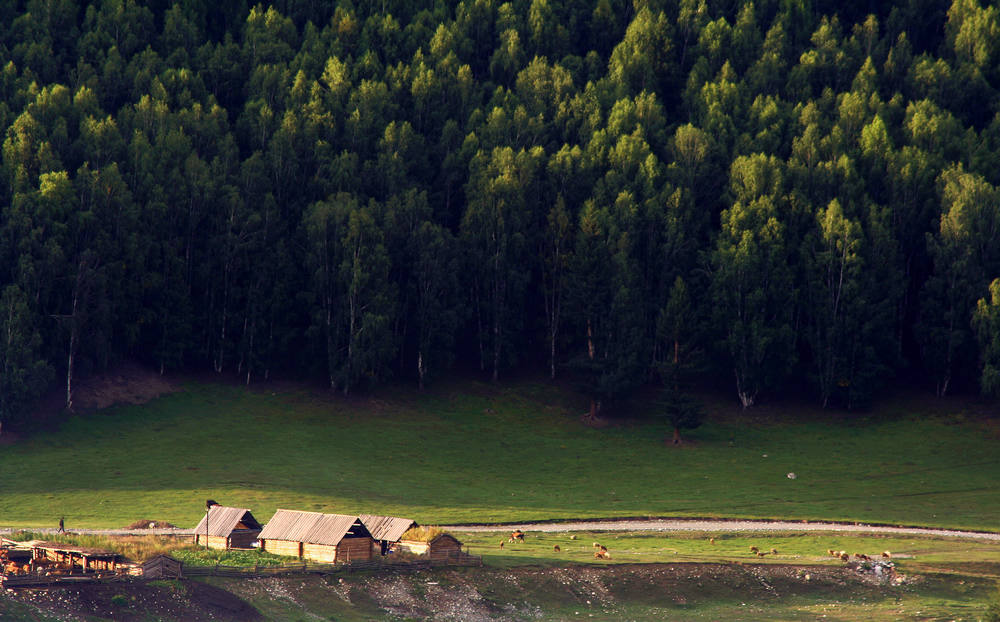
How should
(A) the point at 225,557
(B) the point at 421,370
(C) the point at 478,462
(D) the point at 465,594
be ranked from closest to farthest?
(D) the point at 465,594 → (A) the point at 225,557 → (C) the point at 478,462 → (B) the point at 421,370

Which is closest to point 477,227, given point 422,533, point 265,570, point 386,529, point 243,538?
point 243,538

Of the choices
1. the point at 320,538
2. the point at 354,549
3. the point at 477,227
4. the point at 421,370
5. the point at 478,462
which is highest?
the point at 477,227

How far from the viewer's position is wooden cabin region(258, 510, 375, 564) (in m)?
72.6

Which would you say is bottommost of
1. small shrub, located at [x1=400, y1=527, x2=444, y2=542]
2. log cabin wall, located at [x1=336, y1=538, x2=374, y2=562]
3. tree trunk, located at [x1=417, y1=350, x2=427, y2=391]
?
log cabin wall, located at [x1=336, y1=538, x2=374, y2=562]

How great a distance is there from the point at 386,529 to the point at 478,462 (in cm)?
3483

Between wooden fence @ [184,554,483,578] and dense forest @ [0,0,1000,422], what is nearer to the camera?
wooden fence @ [184,554,483,578]

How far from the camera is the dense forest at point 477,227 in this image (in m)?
121

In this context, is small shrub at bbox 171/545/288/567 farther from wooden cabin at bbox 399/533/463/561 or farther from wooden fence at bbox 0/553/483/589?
wooden cabin at bbox 399/533/463/561

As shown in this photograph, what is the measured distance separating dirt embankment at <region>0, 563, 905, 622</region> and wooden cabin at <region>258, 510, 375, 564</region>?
2031 millimetres

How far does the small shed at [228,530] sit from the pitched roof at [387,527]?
21.2 ft

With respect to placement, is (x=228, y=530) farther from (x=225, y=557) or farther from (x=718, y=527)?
(x=718, y=527)

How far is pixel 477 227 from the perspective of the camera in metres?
130

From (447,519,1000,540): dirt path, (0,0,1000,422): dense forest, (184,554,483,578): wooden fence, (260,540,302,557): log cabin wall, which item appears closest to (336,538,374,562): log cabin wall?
(184,554,483,578): wooden fence

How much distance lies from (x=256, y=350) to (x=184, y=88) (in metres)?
34.9
